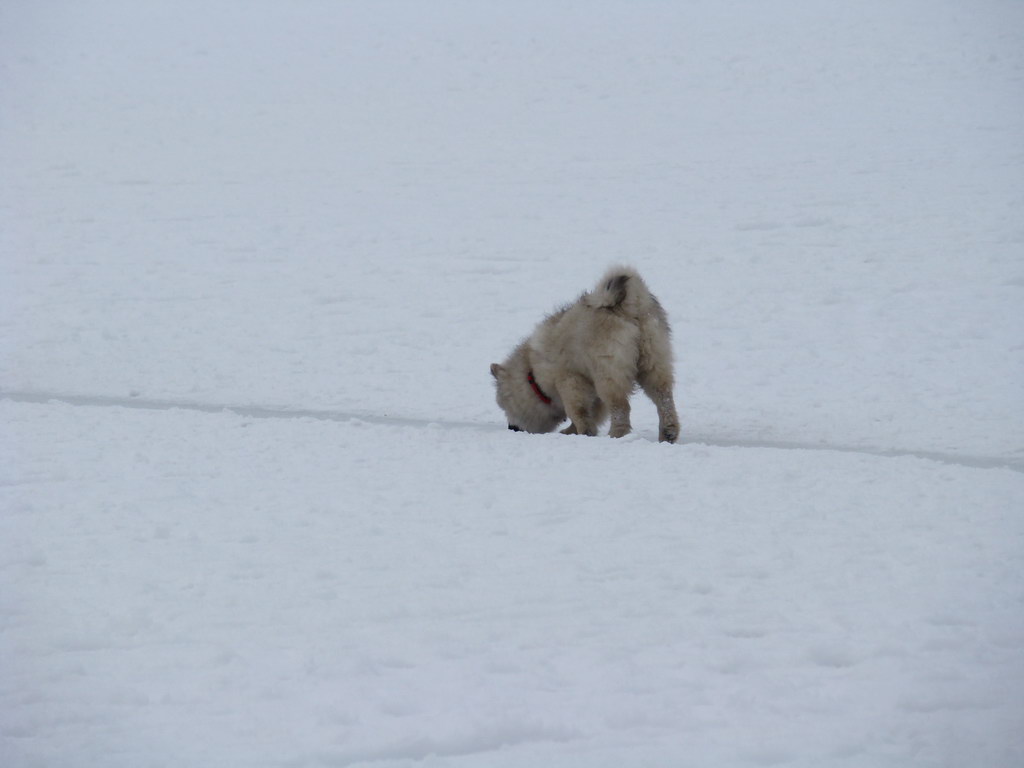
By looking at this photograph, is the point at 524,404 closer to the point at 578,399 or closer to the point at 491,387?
the point at 578,399

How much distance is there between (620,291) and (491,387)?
15.7 feet

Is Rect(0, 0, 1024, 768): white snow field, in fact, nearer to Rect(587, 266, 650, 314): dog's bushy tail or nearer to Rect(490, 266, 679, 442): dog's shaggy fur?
Rect(490, 266, 679, 442): dog's shaggy fur

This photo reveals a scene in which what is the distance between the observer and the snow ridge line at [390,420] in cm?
985

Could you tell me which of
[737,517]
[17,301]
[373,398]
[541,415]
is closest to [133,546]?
[737,517]

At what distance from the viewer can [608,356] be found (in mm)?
10453

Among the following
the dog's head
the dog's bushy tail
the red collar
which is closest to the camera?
the dog's bushy tail

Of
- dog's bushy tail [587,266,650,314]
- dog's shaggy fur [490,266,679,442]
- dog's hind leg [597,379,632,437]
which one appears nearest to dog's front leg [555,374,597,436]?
dog's shaggy fur [490,266,679,442]

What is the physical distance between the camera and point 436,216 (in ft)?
73.2

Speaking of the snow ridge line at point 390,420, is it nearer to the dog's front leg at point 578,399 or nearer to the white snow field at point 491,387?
the white snow field at point 491,387

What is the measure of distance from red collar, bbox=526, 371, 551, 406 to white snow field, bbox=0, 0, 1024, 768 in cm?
73

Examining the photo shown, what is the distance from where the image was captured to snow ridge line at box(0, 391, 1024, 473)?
32.3 ft

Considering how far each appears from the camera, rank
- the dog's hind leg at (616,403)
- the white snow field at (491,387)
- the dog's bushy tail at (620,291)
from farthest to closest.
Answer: the dog's hind leg at (616,403) < the dog's bushy tail at (620,291) < the white snow field at (491,387)

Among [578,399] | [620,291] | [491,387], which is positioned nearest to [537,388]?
[578,399]

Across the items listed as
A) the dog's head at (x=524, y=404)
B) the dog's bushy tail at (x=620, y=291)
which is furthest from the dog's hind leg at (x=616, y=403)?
the dog's head at (x=524, y=404)
